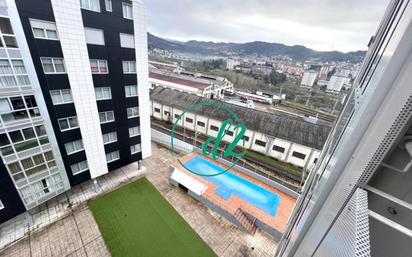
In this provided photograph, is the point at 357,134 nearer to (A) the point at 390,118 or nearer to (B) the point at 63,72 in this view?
(A) the point at 390,118

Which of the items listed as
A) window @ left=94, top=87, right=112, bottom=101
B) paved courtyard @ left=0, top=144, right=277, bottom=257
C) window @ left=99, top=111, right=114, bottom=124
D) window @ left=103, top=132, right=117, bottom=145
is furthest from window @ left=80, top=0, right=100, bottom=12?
paved courtyard @ left=0, top=144, right=277, bottom=257

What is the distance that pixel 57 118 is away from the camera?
10.8 meters

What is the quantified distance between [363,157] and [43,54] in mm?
13614

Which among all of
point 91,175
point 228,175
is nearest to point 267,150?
point 228,175

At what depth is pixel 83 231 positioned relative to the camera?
38.4 ft

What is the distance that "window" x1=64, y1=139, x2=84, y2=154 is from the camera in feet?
39.3

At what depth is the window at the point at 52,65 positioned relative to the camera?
9562mm

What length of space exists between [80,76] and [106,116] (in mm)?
3359

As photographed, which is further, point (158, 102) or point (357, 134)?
point (158, 102)

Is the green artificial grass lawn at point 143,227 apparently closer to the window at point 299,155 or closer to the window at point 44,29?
the window at point 44,29

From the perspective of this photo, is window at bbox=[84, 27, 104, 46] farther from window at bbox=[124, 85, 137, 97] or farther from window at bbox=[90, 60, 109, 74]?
window at bbox=[124, 85, 137, 97]

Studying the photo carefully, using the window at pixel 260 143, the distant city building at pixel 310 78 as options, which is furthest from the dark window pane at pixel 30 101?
the distant city building at pixel 310 78

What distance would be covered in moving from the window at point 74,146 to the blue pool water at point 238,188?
32.4 ft

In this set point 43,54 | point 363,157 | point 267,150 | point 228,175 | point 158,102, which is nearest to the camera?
point 363,157
